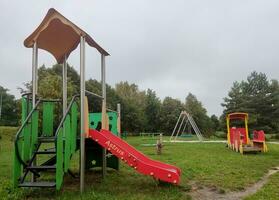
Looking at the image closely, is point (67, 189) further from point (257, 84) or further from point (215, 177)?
point (257, 84)

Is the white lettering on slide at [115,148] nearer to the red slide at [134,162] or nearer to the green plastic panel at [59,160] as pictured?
the red slide at [134,162]

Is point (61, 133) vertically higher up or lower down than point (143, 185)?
higher up

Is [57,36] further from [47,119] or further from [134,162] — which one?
[134,162]

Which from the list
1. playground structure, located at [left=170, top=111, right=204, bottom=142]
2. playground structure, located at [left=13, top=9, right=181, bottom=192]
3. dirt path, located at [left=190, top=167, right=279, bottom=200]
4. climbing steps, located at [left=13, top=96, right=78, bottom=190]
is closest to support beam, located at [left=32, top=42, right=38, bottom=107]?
playground structure, located at [left=13, top=9, right=181, bottom=192]

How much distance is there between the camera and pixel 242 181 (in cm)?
801

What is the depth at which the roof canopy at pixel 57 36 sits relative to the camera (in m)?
7.36

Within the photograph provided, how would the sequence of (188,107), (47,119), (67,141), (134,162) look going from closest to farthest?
(67,141)
(134,162)
(47,119)
(188,107)

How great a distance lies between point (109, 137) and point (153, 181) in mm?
1628

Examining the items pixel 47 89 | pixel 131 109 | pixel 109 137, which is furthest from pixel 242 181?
pixel 131 109

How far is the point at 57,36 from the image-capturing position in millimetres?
8305

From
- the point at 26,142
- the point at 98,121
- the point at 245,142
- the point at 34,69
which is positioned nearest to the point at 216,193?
the point at 98,121

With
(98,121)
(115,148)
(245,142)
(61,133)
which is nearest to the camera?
(61,133)

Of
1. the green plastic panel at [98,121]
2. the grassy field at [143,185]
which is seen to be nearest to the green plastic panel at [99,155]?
the green plastic panel at [98,121]

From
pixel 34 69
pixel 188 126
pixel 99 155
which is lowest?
pixel 99 155
